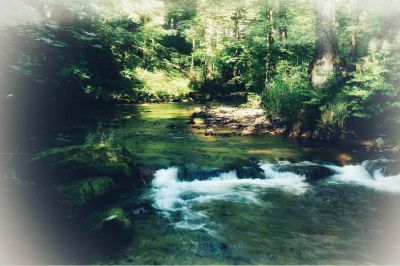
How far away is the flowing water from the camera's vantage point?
5.34 meters

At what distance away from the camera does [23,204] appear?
5680 millimetres

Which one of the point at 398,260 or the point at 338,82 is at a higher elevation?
the point at 338,82

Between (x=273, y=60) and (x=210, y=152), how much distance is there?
8590 millimetres

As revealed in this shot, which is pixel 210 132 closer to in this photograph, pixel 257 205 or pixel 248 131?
pixel 248 131

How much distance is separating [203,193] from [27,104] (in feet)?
18.1

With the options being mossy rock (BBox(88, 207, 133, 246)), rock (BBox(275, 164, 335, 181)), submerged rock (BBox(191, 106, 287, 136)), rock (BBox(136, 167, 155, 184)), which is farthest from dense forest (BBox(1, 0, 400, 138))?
mossy rock (BBox(88, 207, 133, 246))

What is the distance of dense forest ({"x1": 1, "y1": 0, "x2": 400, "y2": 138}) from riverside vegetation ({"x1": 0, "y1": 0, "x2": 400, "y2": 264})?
0.17ft

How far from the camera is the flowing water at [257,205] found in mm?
5336

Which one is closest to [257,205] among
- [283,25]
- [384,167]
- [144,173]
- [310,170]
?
[310,170]

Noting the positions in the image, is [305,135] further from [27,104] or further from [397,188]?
[27,104]

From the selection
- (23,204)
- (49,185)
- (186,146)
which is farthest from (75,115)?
(23,204)

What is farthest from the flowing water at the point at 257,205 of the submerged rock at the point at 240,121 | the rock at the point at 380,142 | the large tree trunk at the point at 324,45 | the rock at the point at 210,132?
the large tree trunk at the point at 324,45

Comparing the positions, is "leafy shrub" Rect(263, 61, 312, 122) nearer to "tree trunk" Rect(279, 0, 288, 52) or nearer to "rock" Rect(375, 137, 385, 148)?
"rock" Rect(375, 137, 385, 148)

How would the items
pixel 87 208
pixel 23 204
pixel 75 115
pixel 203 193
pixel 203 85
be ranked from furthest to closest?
pixel 203 85
pixel 75 115
pixel 203 193
pixel 87 208
pixel 23 204
